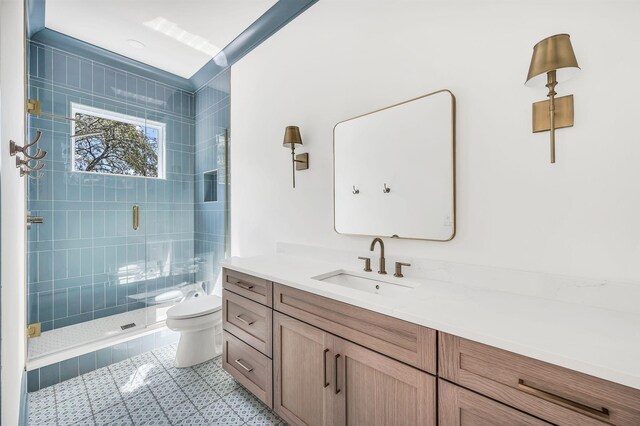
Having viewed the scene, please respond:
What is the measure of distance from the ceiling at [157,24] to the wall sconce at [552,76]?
1.90 meters

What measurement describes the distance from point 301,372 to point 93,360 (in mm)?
1837

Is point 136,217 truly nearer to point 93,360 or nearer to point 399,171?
point 93,360

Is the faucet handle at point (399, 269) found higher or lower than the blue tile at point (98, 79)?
lower

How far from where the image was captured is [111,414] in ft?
5.43

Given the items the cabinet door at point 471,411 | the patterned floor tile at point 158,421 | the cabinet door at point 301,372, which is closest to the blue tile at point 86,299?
the patterned floor tile at point 158,421

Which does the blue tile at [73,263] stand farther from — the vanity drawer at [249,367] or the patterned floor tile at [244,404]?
the patterned floor tile at [244,404]

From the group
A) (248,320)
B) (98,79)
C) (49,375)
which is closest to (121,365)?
(49,375)

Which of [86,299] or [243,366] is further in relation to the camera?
[86,299]

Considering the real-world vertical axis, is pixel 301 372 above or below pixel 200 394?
above

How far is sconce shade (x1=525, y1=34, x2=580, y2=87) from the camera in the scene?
97 cm

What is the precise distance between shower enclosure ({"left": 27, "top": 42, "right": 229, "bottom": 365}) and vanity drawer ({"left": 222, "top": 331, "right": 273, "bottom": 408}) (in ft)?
3.66

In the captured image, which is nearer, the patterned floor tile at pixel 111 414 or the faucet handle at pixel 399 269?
the faucet handle at pixel 399 269

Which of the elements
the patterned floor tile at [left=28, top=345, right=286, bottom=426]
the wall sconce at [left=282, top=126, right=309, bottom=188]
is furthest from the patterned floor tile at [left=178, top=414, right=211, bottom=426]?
the wall sconce at [left=282, top=126, right=309, bottom=188]

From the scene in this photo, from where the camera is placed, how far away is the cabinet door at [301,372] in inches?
49.6
